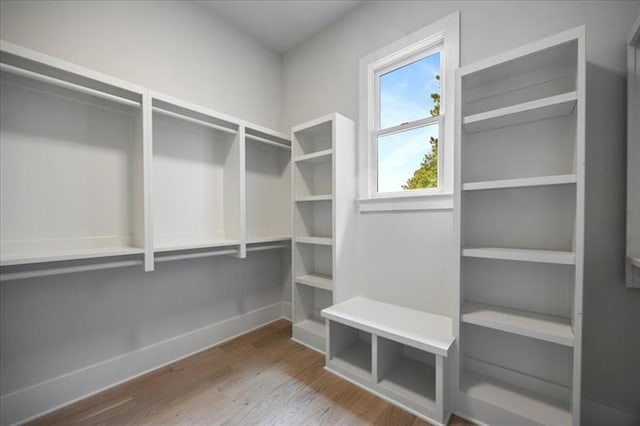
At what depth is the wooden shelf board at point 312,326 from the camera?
7.61ft

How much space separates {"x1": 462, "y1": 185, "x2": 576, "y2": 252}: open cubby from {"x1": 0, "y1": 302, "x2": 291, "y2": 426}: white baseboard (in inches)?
89.8

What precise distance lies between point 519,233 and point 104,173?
110 inches

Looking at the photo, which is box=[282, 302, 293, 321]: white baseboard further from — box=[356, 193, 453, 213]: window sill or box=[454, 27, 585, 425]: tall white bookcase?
box=[454, 27, 585, 425]: tall white bookcase

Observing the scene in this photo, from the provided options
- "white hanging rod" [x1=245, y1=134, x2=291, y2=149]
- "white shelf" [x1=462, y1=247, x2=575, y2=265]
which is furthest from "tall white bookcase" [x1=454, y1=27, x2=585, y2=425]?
"white hanging rod" [x1=245, y1=134, x2=291, y2=149]

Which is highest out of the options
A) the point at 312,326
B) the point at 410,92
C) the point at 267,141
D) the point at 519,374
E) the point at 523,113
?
the point at 410,92

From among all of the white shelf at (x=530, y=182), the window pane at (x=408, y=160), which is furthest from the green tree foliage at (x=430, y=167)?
the white shelf at (x=530, y=182)

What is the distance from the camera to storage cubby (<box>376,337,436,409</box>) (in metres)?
1.60

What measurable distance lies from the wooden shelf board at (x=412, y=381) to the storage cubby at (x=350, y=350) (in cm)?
16

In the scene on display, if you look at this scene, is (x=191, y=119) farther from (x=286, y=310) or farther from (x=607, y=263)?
(x=607, y=263)

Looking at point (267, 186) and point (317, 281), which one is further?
point (267, 186)

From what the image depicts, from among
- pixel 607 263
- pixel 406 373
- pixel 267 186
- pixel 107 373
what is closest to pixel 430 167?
pixel 607 263

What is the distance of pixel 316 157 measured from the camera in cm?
238

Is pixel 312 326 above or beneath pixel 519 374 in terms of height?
beneath

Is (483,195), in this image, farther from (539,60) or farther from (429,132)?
(539,60)
